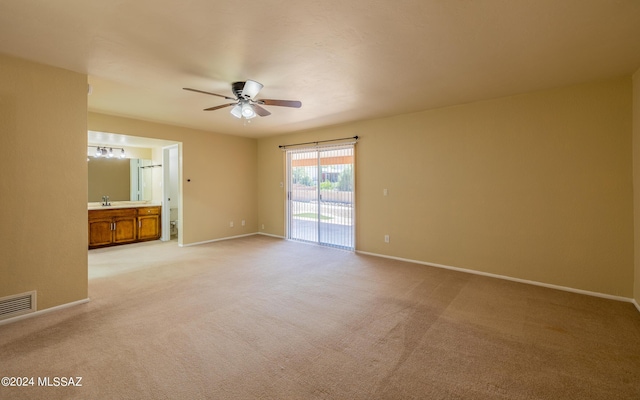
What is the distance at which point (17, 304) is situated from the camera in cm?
269

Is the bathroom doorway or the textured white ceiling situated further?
the bathroom doorway

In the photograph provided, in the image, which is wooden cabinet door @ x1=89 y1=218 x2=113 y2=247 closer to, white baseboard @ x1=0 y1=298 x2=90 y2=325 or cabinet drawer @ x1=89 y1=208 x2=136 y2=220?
cabinet drawer @ x1=89 y1=208 x2=136 y2=220

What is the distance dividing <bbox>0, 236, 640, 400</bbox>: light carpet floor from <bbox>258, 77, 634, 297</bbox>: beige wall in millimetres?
474

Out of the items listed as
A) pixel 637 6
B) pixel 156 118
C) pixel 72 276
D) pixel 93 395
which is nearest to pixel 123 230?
pixel 156 118

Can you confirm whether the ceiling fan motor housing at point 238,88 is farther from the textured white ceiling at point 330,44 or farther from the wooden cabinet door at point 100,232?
the wooden cabinet door at point 100,232

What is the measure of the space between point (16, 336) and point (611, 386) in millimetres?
4621

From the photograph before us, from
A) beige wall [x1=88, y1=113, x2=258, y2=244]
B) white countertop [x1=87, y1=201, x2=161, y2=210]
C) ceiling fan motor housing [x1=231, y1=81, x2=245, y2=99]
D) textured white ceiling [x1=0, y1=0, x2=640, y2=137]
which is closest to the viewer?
textured white ceiling [x1=0, y1=0, x2=640, y2=137]

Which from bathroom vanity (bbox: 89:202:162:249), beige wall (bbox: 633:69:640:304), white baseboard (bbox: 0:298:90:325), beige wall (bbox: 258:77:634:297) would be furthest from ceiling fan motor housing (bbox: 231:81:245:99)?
bathroom vanity (bbox: 89:202:162:249)

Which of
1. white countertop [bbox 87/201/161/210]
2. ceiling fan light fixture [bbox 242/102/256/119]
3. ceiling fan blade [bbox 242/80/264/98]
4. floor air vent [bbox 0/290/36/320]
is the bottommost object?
floor air vent [bbox 0/290/36/320]

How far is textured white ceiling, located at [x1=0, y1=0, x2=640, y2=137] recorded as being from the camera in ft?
6.34

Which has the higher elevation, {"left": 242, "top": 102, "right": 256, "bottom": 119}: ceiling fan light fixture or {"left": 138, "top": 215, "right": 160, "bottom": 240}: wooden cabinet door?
{"left": 242, "top": 102, "right": 256, "bottom": 119}: ceiling fan light fixture

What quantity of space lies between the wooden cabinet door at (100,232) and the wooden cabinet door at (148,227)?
0.58 m

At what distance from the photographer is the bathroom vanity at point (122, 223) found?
570cm

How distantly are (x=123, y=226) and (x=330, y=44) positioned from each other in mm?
6090
